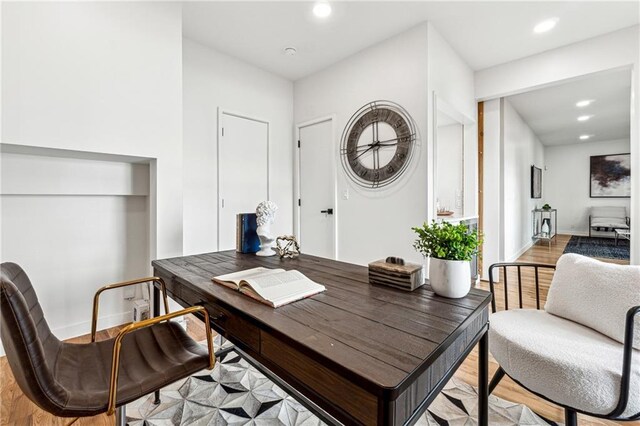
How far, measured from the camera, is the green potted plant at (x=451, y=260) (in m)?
1.09

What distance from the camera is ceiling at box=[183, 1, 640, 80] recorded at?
99.6 inches

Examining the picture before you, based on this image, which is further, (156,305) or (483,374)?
(156,305)

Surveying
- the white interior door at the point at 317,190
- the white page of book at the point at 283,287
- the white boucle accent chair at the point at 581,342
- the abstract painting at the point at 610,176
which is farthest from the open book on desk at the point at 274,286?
the abstract painting at the point at 610,176

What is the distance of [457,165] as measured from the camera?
3.99 meters

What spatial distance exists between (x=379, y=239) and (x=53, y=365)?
264 cm

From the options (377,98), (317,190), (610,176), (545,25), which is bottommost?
(317,190)

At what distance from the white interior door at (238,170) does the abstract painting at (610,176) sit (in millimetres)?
8888

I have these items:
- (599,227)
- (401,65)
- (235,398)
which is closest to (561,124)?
(599,227)

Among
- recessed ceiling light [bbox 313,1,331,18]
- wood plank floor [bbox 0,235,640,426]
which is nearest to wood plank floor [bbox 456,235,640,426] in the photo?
wood plank floor [bbox 0,235,640,426]

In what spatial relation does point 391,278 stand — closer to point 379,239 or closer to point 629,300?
point 629,300

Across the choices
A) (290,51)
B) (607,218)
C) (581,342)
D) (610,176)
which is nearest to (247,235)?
(581,342)

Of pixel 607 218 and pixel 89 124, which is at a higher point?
pixel 89 124

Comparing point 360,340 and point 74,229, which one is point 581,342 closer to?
point 360,340

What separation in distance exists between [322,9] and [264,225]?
1996 millimetres
